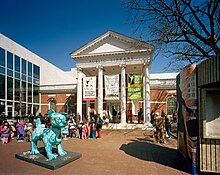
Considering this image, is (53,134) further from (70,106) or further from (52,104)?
(52,104)

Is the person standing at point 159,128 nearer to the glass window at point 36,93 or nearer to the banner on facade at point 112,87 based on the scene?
the banner on facade at point 112,87

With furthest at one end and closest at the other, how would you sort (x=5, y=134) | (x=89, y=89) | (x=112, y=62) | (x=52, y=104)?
(x=52, y=104), (x=112, y=62), (x=89, y=89), (x=5, y=134)

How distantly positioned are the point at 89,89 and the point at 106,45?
618 cm

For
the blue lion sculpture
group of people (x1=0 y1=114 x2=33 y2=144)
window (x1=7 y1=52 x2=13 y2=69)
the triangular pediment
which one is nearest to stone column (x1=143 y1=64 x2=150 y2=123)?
the triangular pediment

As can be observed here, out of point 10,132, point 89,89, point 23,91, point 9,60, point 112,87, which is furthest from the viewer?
point 23,91

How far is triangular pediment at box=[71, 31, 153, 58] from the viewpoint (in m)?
21.6

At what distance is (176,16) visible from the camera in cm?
1023

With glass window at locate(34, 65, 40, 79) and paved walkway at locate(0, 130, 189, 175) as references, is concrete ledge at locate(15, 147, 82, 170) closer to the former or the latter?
paved walkway at locate(0, 130, 189, 175)

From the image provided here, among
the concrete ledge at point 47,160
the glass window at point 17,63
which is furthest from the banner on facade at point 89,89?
the concrete ledge at point 47,160

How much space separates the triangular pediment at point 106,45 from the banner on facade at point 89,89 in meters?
3.67

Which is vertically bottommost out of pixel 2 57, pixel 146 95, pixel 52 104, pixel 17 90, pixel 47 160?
pixel 47 160

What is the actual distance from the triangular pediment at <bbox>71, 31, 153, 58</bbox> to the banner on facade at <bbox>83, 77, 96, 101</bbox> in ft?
12.1

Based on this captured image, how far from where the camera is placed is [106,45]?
2242cm

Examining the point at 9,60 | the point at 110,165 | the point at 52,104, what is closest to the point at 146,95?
the point at 110,165
